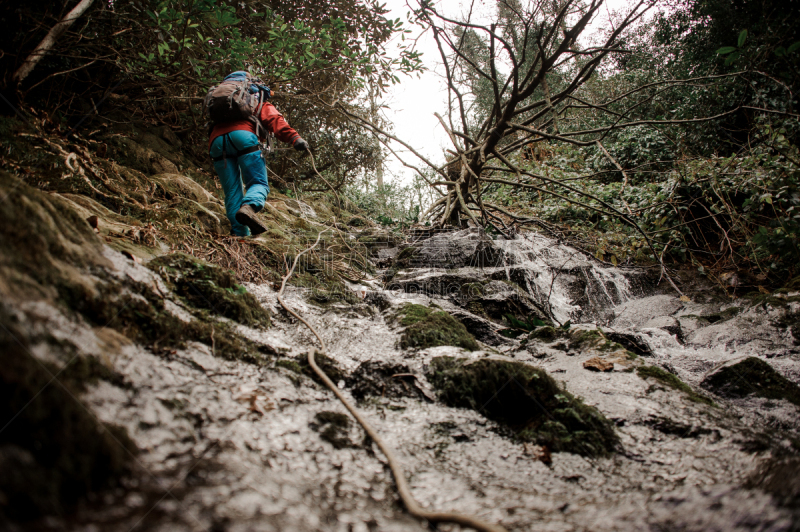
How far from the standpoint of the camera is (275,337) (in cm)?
231

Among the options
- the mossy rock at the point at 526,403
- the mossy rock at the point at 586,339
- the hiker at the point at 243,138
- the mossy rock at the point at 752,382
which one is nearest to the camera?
the mossy rock at the point at 526,403

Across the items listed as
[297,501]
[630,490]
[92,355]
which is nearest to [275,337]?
[92,355]

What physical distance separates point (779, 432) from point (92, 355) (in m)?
2.97

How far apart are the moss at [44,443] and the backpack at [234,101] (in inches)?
133

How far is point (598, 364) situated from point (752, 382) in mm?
902

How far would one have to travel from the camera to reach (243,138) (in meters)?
3.73

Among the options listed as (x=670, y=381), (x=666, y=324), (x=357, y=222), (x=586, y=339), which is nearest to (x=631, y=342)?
(x=586, y=339)

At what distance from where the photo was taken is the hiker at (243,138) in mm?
3574

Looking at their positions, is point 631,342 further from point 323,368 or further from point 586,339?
point 323,368

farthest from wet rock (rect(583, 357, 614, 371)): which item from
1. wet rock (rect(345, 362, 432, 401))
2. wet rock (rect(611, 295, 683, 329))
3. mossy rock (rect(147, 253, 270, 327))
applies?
wet rock (rect(611, 295, 683, 329))

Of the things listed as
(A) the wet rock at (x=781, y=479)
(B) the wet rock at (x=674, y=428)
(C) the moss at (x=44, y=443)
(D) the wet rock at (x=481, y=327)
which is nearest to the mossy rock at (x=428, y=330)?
(D) the wet rock at (x=481, y=327)

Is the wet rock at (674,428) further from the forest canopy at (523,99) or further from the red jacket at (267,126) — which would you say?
the red jacket at (267,126)

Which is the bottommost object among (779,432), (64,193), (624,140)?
(779,432)

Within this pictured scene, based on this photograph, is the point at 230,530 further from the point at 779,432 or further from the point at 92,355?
the point at 779,432
